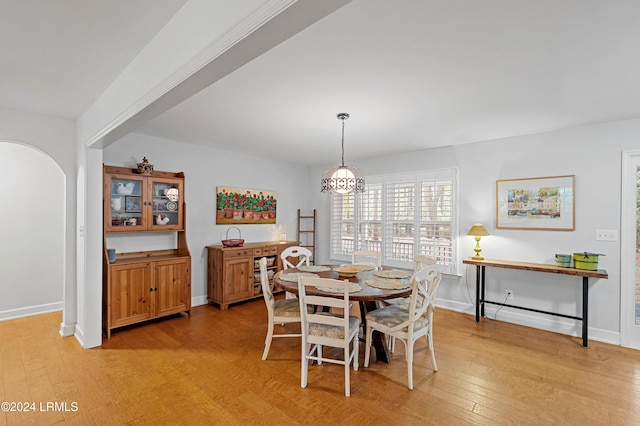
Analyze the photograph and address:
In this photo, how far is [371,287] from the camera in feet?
9.39

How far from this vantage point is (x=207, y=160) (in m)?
4.86

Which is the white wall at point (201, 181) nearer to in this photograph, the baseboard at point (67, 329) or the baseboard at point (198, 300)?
the baseboard at point (198, 300)

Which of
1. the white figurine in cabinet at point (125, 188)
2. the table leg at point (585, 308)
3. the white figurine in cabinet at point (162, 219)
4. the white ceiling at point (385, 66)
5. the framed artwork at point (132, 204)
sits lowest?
the table leg at point (585, 308)

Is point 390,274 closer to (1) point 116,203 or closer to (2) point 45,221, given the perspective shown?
(1) point 116,203

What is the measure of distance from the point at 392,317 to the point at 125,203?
11.2 ft

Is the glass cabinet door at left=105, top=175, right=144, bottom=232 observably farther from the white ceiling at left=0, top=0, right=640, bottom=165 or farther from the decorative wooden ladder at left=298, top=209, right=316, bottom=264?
the decorative wooden ladder at left=298, top=209, right=316, bottom=264

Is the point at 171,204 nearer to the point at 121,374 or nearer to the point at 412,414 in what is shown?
the point at 121,374

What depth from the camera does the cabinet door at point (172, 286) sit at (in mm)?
3902

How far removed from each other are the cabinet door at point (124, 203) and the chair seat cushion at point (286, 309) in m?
2.10

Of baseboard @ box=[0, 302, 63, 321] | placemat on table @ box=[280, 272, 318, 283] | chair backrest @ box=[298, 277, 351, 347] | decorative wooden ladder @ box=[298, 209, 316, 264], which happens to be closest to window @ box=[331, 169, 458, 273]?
decorative wooden ladder @ box=[298, 209, 316, 264]

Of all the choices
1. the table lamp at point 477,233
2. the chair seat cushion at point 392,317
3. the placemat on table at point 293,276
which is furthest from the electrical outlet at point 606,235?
the placemat on table at point 293,276

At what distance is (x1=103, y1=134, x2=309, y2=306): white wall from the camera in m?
4.09

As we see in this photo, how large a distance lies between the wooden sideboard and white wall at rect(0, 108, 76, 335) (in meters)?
1.66

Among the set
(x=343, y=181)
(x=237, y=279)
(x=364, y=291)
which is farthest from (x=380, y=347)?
(x=237, y=279)
